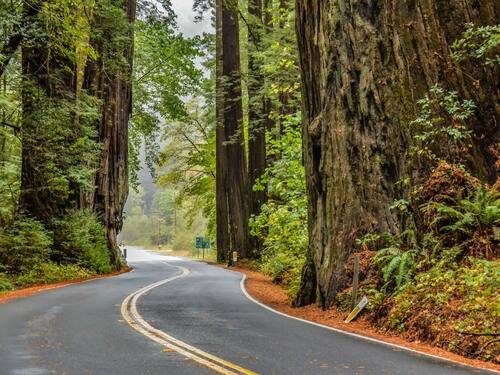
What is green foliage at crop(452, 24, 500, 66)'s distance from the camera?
11.2m

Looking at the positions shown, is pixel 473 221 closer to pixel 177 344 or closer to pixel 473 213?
pixel 473 213

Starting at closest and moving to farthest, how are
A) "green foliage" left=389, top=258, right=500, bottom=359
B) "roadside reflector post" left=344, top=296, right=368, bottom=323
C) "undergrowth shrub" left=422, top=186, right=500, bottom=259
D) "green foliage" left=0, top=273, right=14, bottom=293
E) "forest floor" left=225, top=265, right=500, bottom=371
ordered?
"forest floor" left=225, top=265, right=500, bottom=371 → "green foliage" left=389, top=258, right=500, bottom=359 → "undergrowth shrub" left=422, top=186, right=500, bottom=259 → "roadside reflector post" left=344, top=296, right=368, bottom=323 → "green foliage" left=0, top=273, right=14, bottom=293

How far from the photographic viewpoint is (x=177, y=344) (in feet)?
25.8

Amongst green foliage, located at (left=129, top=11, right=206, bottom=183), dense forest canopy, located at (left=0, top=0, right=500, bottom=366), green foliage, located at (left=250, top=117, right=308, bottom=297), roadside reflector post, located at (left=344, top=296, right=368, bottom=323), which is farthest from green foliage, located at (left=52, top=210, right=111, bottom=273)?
roadside reflector post, located at (left=344, top=296, right=368, bottom=323)

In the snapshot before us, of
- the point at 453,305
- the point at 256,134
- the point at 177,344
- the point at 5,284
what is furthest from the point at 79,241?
the point at 453,305

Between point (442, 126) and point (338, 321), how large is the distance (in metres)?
4.59

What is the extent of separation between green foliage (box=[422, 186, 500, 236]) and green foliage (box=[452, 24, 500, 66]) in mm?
2846

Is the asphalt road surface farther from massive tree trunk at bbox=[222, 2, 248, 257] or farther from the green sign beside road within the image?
the green sign beside road

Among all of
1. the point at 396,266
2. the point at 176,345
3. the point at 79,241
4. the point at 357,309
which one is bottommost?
the point at 176,345

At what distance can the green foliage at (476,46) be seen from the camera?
11.2 m

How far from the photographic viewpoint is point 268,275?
25438 millimetres

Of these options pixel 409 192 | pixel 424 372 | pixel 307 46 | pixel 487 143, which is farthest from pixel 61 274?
pixel 424 372

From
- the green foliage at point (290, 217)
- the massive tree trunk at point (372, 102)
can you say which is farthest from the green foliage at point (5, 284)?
the massive tree trunk at point (372, 102)

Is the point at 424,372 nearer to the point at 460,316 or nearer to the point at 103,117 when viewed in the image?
the point at 460,316
